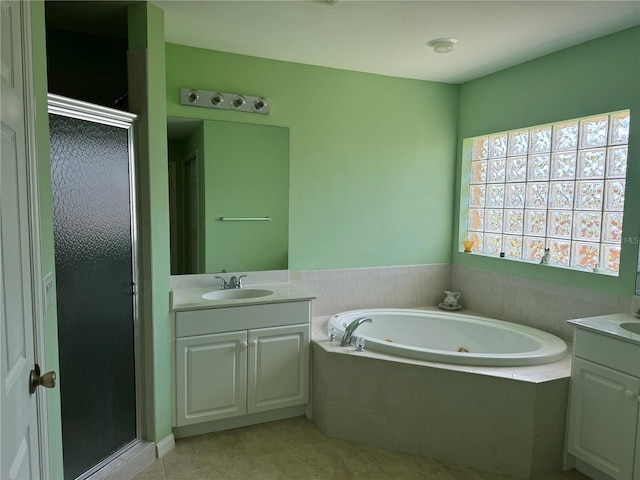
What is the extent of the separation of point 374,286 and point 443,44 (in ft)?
6.19

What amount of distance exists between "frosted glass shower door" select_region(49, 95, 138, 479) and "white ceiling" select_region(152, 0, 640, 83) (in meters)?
0.89

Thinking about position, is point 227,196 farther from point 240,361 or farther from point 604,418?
point 604,418

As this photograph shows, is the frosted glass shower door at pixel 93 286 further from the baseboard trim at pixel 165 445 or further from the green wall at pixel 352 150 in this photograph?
the green wall at pixel 352 150

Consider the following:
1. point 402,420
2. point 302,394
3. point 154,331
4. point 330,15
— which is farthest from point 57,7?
point 402,420

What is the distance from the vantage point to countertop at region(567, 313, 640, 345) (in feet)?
6.77

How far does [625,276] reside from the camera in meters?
2.56

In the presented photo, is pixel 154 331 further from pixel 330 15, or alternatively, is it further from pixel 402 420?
pixel 330 15

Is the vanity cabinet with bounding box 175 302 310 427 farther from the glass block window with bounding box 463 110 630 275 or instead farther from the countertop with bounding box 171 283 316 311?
the glass block window with bounding box 463 110 630 275

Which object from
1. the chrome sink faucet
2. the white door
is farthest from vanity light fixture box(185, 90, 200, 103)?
the white door

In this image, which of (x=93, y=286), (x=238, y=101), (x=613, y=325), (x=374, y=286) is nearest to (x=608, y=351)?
(x=613, y=325)

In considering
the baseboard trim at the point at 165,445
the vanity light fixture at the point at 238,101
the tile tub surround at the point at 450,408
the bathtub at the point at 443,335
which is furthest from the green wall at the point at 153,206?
Result: the bathtub at the point at 443,335

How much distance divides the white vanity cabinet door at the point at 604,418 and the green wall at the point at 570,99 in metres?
0.68

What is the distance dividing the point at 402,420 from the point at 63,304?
1.91 metres

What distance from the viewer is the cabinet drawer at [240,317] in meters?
2.59
